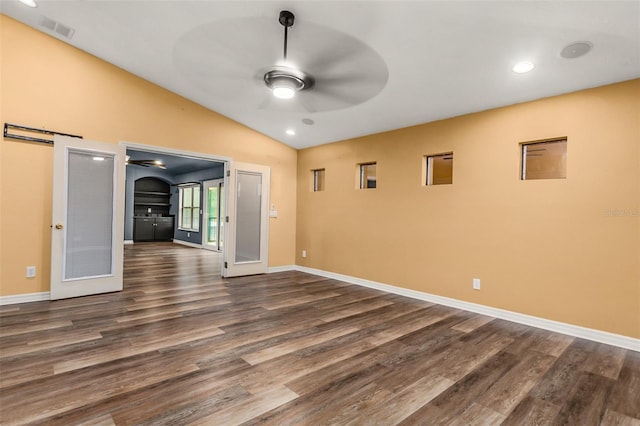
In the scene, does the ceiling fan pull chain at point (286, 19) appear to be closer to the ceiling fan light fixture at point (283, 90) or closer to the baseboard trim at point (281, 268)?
the ceiling fan light fixture at point (283, 90)

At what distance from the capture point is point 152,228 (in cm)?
1197

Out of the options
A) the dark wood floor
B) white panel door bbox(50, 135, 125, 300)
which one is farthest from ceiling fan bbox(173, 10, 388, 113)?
the dark wood floor

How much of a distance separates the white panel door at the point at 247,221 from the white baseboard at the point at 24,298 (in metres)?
2.52

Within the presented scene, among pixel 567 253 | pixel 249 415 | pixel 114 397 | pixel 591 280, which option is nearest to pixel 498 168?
pixel 567 253

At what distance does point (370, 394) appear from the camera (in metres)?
2.13

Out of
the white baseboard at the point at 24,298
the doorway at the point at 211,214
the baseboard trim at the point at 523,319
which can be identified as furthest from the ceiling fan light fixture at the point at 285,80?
the doorway at the point at 211,214

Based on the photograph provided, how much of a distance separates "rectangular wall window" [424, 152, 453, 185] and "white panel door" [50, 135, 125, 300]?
14.9 ft

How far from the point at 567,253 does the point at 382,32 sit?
304cm

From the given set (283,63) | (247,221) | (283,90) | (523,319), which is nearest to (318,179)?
(247,221)

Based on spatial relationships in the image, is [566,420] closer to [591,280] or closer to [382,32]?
[591,280]

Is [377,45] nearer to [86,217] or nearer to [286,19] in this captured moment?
[286,19]

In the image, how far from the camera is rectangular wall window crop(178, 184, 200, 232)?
11.3 meters

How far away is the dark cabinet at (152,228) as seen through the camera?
11625mm

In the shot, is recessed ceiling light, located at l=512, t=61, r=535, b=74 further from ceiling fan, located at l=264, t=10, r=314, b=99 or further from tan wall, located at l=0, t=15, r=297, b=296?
tan wall, located at l=0, t=15, r=297, b=296
